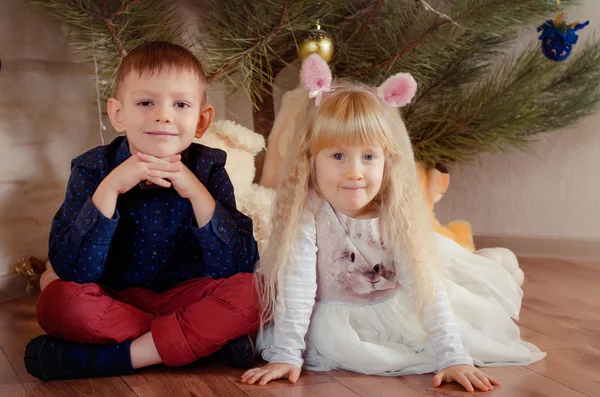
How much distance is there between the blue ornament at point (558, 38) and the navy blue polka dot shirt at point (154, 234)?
89 cm

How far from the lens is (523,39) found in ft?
6.56

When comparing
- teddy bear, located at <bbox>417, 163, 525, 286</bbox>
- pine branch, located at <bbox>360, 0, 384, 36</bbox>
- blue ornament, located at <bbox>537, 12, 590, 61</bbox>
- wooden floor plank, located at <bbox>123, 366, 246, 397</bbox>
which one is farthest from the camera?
teddy bear, located at <bbox>417, 163, 525, 286</bbox>

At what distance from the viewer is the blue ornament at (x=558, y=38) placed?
1728 mm

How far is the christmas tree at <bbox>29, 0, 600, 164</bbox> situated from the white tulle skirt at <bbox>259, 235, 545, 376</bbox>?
20.4 inches

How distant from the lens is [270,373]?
1.11 meters

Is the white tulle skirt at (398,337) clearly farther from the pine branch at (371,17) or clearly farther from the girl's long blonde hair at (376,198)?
the pine branch at (371,17)

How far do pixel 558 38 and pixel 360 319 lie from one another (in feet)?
3.00

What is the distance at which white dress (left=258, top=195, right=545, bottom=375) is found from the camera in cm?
115

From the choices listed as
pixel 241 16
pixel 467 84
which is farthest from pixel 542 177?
pixel 241 16

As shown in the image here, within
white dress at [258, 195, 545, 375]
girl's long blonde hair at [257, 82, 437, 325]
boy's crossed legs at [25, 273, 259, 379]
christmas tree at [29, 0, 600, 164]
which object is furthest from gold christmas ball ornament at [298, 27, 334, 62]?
boy's crossed legs at [25, 273, 259, 379]

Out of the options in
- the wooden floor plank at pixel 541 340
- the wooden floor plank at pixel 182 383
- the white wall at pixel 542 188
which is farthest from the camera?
the white wall at pixel 542 188

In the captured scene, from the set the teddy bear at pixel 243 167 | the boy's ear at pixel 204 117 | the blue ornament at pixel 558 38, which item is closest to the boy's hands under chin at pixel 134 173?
the boy's ear at pixel 204 117

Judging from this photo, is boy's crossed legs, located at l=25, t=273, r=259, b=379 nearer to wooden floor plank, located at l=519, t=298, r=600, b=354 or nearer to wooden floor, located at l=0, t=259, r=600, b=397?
wooden floor, located at l=0, t=259, r=600, b=397

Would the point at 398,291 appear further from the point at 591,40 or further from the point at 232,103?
the point at 591,40
